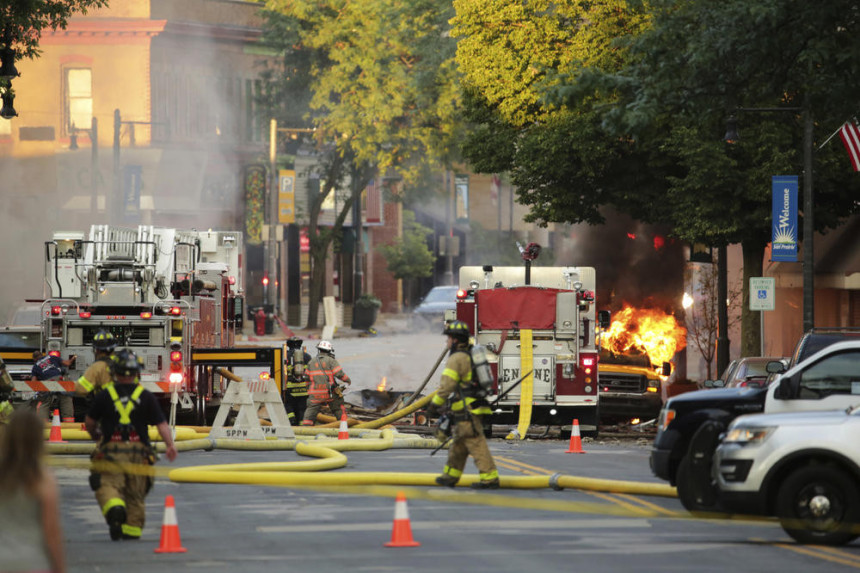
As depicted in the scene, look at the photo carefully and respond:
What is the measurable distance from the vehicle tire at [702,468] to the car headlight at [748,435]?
55 cm

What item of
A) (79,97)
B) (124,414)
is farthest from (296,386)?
(79,97)

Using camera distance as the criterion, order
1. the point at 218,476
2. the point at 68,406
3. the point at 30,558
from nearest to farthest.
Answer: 1. the point at 30,558
2. the point at 218,476
3. the point at 68,406

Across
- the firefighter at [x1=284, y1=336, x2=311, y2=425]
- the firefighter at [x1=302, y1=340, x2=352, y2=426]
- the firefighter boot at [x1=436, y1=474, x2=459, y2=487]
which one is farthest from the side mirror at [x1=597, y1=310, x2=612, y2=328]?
the firefighter boot at [x1=436, y1=474, x2=459, y2=487]

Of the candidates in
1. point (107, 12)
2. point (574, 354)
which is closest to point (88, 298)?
point (574, 354)

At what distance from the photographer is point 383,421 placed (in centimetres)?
2436

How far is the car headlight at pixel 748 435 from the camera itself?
1240cm

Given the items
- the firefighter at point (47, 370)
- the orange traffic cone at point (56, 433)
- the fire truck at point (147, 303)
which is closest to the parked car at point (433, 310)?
the fire truck at point (147, 303)

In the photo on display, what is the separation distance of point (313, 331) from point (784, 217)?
113ft

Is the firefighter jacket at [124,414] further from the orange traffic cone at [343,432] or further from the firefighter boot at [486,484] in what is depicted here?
the orange traffic cone at [343,432]

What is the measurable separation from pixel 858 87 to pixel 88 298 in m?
12.6

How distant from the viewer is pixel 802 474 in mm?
12227

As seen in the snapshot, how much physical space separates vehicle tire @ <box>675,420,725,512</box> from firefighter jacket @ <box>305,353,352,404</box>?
11680 millimetres

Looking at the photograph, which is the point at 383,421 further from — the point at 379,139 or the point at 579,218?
the point at 379,139

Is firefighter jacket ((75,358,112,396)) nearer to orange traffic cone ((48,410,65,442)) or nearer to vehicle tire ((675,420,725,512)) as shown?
orange traffic cone ((48,410,65,442))
